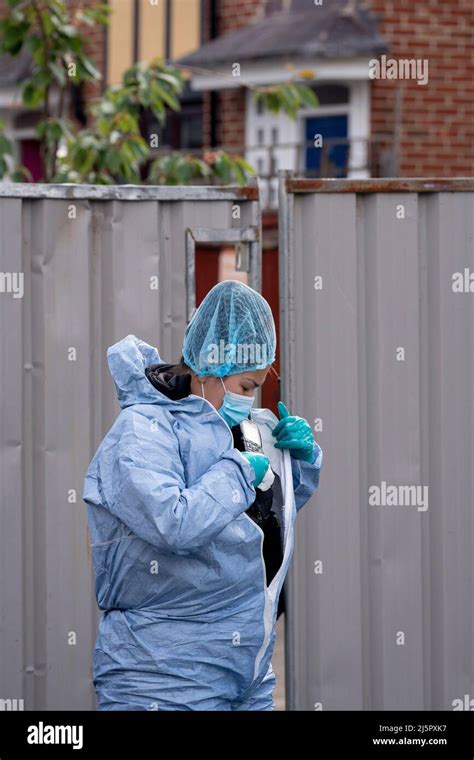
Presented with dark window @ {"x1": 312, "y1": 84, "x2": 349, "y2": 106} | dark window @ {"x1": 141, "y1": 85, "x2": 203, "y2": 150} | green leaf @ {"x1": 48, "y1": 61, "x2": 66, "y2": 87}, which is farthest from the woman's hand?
dark window @ {"x1": 141, "y1": 85, "x2": 203, "y2": 150}

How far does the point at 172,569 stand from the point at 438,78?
1183cm

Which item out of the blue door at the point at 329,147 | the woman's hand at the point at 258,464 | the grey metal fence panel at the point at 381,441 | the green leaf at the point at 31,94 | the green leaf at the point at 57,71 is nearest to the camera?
the woman's hand at the point at 258,464

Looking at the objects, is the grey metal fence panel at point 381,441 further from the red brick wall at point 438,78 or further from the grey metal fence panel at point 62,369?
the red brick wall at point 438,78

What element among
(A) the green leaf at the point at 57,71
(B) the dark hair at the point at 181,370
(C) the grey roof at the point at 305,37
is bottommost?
(B) the dark hair at the point at 181,370

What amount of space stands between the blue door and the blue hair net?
9982mm

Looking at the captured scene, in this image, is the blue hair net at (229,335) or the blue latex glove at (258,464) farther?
the blue hair net at (229,335)

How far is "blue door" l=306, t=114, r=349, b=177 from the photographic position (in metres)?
14.2

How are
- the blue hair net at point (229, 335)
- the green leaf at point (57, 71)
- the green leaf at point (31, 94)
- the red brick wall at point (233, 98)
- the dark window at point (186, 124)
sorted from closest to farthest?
the blue hair net at point (229, 335)
the green leaf at point (57, 71)
the green leaf at point (31, 94)
the red brick wall at point (233, 98)
the dark window at point (186, 124)

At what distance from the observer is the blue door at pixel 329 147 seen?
1421 centimetres

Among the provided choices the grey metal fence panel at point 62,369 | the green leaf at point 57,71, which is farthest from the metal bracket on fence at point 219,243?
the green leaf at point 57,71

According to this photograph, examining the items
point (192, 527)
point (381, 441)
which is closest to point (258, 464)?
point (192, 527)

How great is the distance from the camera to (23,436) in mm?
5262

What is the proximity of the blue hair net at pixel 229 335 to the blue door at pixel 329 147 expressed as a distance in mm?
9982

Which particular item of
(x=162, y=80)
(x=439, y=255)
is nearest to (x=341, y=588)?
(x=439, y=255)
